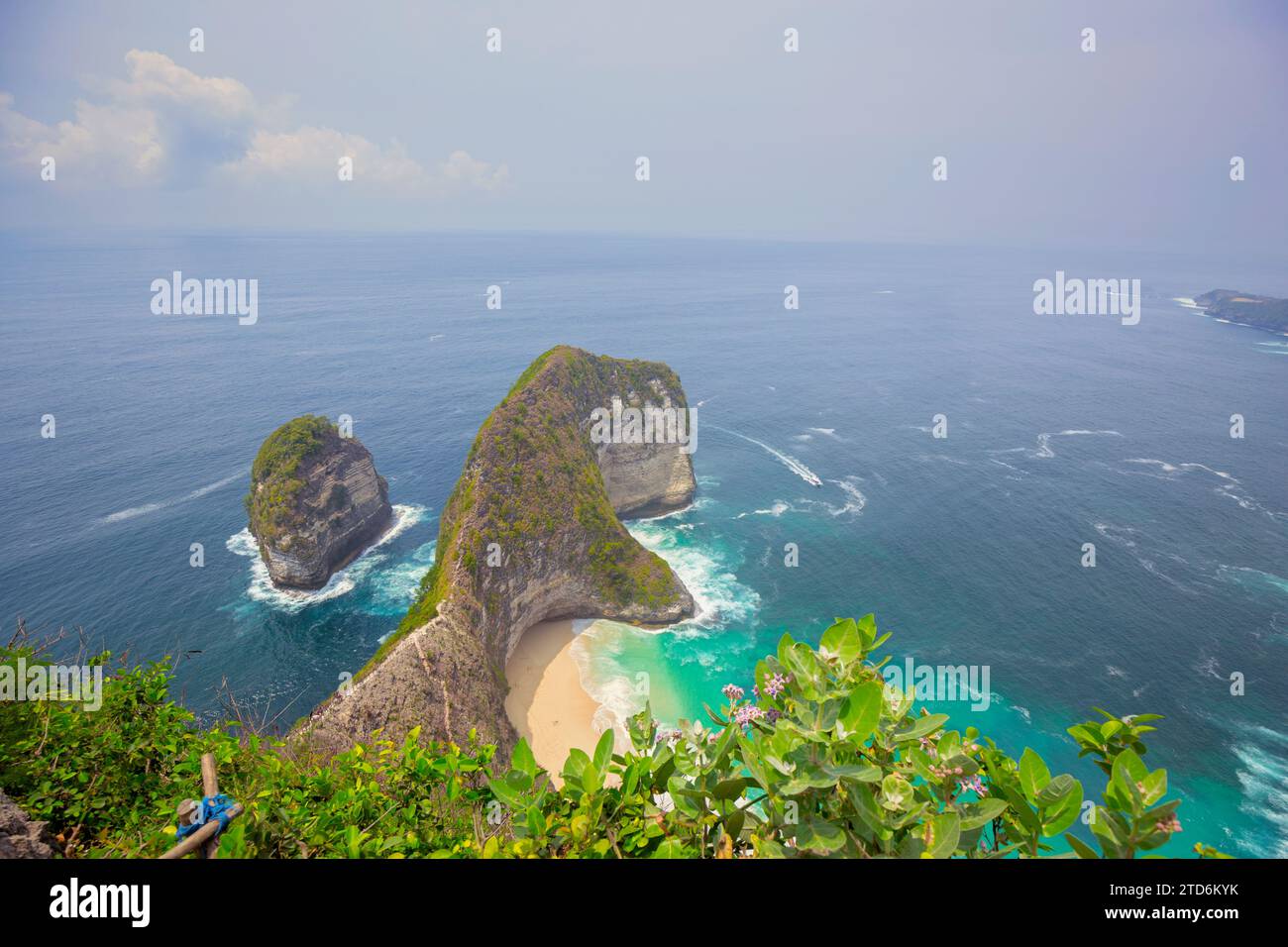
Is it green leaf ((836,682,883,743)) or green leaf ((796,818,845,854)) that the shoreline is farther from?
green leaf ((836,682,883,743))

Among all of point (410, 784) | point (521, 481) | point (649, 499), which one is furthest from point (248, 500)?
point (410, 784)

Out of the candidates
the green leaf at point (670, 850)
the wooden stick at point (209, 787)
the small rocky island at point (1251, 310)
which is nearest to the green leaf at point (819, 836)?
the green leaf at point (670, 850)

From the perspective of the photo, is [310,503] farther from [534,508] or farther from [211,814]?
[211,814]

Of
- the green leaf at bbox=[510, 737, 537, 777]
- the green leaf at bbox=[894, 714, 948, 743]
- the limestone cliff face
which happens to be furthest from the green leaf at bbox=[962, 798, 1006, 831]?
the limestone cliff face

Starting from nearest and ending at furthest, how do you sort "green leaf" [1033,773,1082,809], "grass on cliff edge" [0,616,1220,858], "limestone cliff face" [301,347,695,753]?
"grass on cliff edge" [0,616,1220,858]
"green leaf" [1033,773,1082,809]
"limestone cliff face" [301,347,695,753]

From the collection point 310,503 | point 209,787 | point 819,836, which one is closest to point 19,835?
point 209,787
